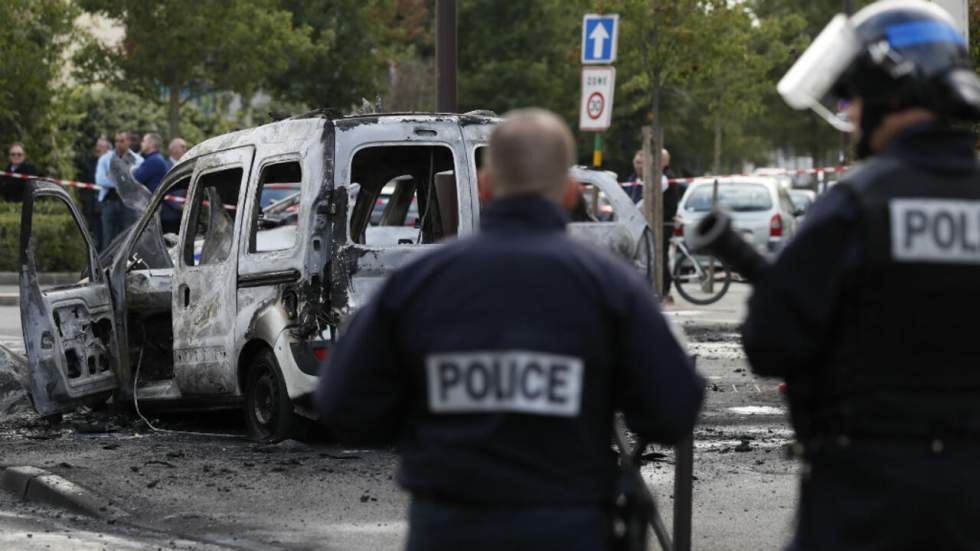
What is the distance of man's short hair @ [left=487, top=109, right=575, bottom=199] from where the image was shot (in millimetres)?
3432

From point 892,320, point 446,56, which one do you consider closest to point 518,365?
point 892,320

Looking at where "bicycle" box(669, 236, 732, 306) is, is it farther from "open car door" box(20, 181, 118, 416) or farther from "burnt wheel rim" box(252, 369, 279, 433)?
"burnt wheel rim" box(252, 369, 279, 433)

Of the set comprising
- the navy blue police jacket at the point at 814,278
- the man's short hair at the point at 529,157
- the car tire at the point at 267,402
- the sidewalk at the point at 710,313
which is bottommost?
the sidewalk at the point at 710,313

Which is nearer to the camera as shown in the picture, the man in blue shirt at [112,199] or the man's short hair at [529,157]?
the man's short hair at [529,157]

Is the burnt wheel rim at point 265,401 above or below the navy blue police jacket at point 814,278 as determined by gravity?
below

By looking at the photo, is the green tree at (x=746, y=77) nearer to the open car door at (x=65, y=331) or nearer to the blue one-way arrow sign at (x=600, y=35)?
the blue one-way arrow sign at (x=600, y=35)

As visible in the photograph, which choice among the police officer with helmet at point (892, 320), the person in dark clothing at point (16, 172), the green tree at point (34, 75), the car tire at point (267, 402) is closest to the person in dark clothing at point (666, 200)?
the person in dark clothing at point (16, 172)

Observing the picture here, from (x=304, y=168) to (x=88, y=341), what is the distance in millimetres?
2017

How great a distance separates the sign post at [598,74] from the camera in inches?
739

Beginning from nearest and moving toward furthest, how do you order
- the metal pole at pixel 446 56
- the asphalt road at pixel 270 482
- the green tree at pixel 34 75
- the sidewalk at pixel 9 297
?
the asphalt road at pixel 270 482 → the metal pole at pixel 446 56 → the sidewalk at pixel 9 297 → the green tree at pixel 34 75

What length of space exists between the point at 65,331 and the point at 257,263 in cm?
142

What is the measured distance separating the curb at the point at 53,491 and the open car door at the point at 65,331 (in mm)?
1413

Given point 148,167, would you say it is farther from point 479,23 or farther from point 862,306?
point 479,23

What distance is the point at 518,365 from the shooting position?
332 cm
